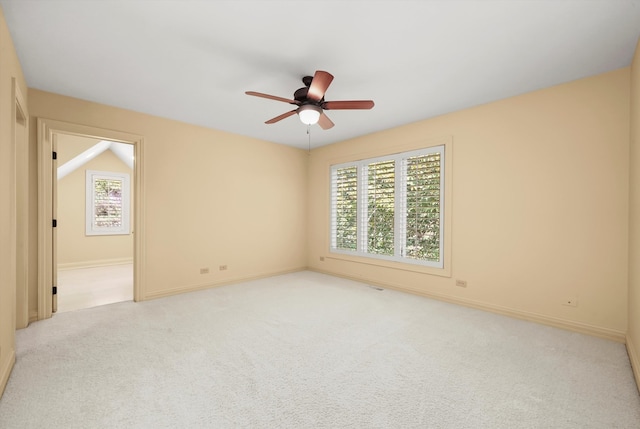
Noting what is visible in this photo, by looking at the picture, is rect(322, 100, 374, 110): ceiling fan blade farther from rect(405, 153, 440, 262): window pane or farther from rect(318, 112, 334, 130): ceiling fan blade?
rect(405, 153, 440, 262): window pane

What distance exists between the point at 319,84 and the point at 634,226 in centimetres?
287

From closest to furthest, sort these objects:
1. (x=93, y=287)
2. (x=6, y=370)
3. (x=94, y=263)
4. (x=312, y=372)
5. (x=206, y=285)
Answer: (x=6, y=370)
(x=312, y=372)
(x=206, y=285)
(x=93, y=287)
(x=94, y=263)

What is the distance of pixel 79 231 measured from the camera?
6.16 meters

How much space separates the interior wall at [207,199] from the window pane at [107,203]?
3.74 meters

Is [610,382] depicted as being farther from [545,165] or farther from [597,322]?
[545,165]

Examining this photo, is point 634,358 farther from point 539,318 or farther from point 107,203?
point 107,203

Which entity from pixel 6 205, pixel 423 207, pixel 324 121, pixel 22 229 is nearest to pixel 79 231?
pixel 22 229

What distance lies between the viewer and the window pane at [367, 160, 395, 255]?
4492 mm

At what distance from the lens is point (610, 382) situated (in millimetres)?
1965

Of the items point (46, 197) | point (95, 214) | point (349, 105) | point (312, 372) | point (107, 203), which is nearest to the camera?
point (312, 372)

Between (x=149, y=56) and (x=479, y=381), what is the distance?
3.71 m

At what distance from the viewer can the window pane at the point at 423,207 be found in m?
3.97

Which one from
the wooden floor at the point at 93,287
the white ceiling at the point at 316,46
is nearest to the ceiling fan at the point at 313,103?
the white ceiling at the point at 316,46

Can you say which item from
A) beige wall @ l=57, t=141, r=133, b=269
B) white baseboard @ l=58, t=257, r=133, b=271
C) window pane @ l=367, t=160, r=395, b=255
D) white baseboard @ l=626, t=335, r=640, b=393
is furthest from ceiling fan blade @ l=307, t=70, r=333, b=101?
white baseboard @ l=58, t=257, r=133, b=271
